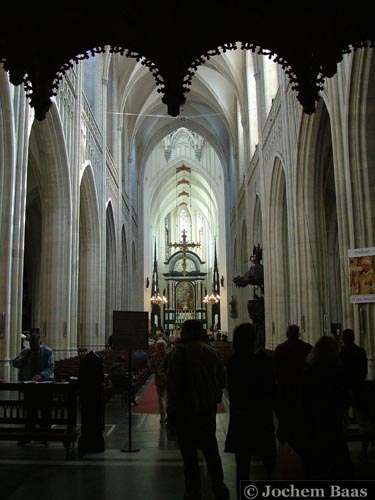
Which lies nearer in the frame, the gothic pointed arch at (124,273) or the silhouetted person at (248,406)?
the silhouetted person at (248,406)

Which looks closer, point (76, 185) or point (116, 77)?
point (76, 185)

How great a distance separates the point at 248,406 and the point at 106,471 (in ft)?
7.12

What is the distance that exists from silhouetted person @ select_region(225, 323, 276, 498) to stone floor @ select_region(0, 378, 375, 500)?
31.0 inches

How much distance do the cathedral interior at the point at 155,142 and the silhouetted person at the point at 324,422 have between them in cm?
173

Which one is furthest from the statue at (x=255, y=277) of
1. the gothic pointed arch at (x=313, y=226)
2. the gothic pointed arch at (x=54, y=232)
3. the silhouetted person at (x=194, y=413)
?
the silhouetted person at (x=194, y=413)

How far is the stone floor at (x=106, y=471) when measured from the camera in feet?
15.1

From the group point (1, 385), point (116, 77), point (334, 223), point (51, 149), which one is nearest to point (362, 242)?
point (1, 385)

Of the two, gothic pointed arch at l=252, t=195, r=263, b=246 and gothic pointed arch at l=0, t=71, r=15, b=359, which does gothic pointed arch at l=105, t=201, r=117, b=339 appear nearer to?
gothic pointed arch at l=252, t=195, r=263, b=246

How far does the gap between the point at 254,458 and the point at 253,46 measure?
4396 mm

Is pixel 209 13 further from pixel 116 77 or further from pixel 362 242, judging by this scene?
pixel 116 77

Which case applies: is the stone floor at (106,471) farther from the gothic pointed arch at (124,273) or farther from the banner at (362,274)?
the gothic pointed arch at (124,273)

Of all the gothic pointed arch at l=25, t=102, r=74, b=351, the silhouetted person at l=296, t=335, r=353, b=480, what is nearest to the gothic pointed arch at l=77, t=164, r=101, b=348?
the gothic pointed arch at l=25, t=102, r=74, b=351

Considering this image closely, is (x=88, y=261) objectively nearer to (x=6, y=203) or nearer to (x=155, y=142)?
(x=6, y=203)

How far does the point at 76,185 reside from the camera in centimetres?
1753
